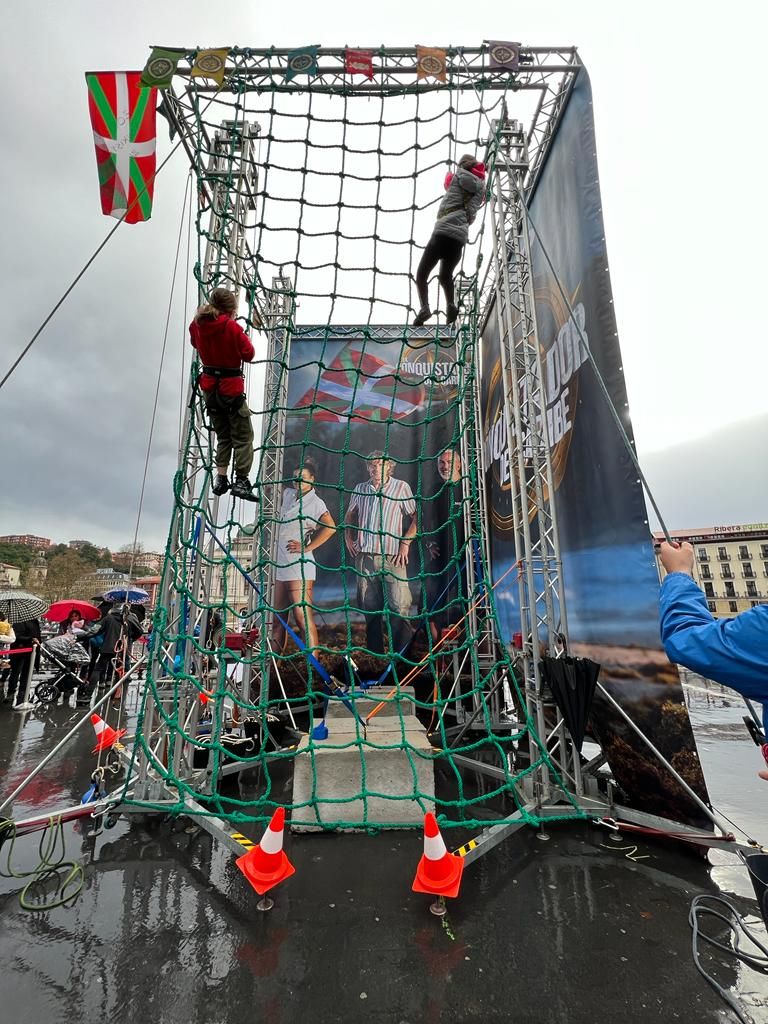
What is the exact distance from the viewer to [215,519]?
11.0 feet

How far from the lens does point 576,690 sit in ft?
8.96

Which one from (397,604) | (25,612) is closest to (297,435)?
(397,604)

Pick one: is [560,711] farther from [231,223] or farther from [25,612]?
[25,612]

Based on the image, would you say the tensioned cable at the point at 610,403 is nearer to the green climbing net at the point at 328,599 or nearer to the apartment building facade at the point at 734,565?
the green climbing net at the point at 328,599

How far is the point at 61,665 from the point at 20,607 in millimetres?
1081

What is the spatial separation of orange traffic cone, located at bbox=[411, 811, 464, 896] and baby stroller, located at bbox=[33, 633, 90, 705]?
7073 mm

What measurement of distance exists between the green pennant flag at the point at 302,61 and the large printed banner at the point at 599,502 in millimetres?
2039

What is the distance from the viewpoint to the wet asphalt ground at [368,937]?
5.21ft

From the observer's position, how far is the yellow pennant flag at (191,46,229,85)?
346 centimetres

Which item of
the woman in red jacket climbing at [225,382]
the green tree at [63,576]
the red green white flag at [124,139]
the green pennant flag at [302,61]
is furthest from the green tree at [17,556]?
the green pennant flag at [302,61]

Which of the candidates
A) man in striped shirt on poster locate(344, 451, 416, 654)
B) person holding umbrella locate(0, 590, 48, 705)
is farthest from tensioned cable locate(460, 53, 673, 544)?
person holding umbrella locate(0, 590, 48, 705)

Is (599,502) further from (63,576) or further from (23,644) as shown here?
(63,576)

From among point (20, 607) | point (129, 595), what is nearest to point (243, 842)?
point (20, 607)

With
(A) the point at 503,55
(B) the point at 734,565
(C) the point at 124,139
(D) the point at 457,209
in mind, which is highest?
(B) the point at 734,565
